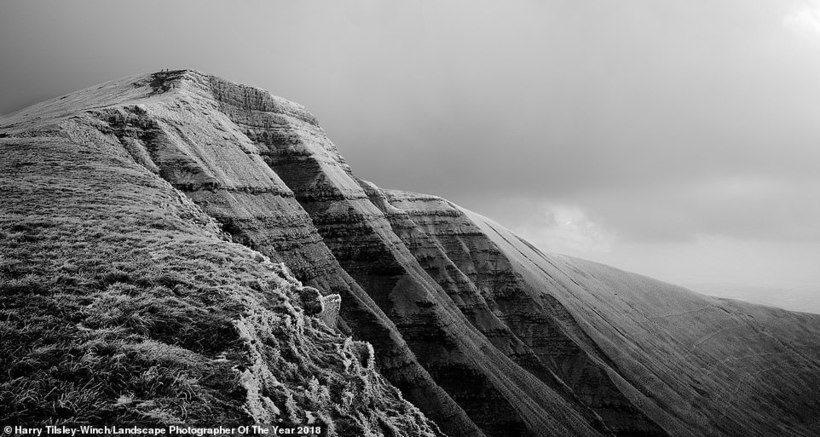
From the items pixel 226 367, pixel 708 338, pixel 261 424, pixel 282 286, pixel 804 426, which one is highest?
pixel 282 286

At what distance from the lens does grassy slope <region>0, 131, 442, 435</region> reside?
1128 centimetres

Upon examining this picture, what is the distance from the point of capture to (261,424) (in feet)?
39.9

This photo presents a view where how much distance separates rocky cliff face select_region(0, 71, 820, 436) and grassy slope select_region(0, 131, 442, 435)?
389 millimetres

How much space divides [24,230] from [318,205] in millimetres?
59999

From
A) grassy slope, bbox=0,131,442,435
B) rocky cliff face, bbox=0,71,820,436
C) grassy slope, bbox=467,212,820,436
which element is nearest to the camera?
grassy slope, bbox=0,131,442,435

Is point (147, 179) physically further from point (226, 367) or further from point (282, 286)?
point (226, 367)

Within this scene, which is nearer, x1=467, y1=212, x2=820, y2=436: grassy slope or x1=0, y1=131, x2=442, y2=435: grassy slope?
x1=0, y1=131, x2=442, y2=435: grassy slope

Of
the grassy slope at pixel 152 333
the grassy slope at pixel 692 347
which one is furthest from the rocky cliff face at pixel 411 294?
the grassy slope at pixel 692 347

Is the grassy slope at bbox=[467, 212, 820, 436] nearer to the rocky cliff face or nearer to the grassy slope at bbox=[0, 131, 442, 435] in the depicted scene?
the rocky cliff face

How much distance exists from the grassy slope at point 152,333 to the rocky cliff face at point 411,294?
1.28ft

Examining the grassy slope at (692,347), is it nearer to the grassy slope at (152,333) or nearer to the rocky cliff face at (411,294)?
the rocky cliff face at (411,294)

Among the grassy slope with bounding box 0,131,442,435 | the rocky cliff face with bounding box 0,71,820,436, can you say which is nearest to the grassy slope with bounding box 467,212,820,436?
the rocky cliff face with bounding box 0,71,820,436

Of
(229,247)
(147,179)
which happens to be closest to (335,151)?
(147,179)

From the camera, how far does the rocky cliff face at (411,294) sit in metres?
50.6
